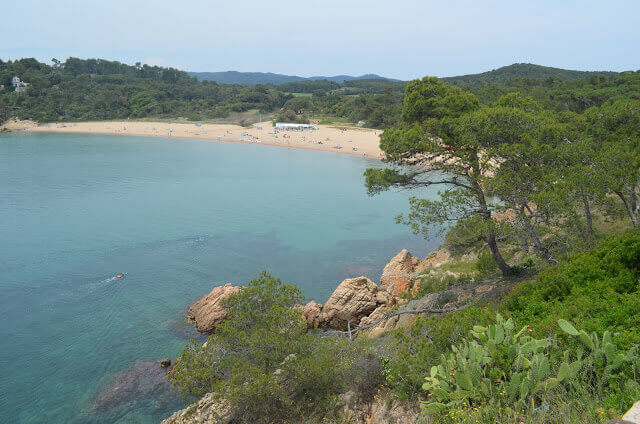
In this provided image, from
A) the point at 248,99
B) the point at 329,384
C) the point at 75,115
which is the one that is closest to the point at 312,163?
the point at 329,384

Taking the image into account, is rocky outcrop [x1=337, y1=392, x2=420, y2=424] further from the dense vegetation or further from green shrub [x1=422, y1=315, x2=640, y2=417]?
the dense vegetation

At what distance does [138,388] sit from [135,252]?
1437cm

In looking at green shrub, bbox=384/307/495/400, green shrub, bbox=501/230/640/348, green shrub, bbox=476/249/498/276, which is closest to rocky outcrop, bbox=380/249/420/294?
green shrub, bbox=476/249/498/276

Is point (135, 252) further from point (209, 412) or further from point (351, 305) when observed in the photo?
point (209, 412)

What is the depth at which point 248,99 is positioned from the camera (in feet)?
393

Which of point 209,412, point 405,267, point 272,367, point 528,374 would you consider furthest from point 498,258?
point 209,412

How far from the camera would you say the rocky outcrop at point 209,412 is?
8508 millimetres

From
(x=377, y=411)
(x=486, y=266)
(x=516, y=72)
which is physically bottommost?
(x=377, y=411)

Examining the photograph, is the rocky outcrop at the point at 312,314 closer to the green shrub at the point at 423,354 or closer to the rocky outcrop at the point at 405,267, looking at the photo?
the rocky outcrop at the point at 405,267

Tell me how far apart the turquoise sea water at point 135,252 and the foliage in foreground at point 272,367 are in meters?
4.74

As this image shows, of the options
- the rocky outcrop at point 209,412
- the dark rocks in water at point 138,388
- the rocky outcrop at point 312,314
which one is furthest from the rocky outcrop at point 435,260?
the rocky outcrop at point 209,412

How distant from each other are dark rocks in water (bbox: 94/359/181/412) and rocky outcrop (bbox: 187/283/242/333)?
2520 millimetres

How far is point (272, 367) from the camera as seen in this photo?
9.18 meters

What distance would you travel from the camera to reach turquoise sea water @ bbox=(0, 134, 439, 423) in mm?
14781
